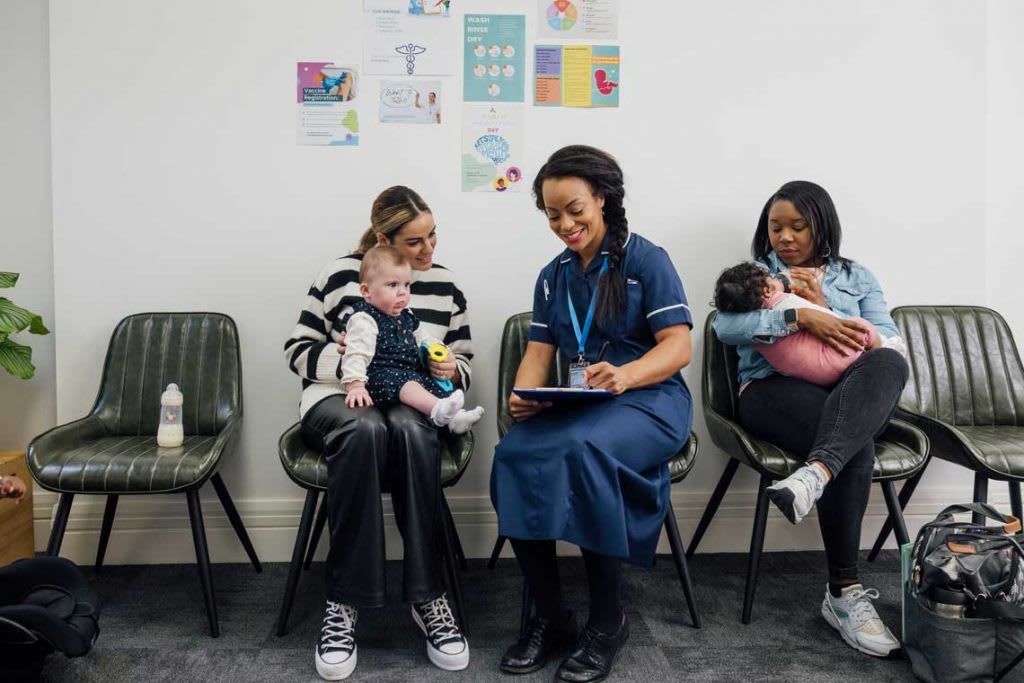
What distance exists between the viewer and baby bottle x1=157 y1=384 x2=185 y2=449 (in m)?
2.46

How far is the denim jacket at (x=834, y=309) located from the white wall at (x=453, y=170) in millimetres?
416

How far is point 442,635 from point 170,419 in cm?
124

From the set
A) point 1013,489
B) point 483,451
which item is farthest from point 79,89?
point 1013,489

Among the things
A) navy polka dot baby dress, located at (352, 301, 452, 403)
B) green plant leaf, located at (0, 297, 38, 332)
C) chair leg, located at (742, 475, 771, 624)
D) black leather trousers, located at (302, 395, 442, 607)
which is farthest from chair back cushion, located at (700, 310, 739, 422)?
green plant leaf, located at (0, 297, 38, 332)

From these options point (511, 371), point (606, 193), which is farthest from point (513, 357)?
point (606, 193)

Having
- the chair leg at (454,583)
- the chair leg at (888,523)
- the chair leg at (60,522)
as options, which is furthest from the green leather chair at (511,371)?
the chair leg at (60,522)

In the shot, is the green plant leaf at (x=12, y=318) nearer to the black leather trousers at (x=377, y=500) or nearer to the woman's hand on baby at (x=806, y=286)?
the black leather trousers at (x=377, y=500)

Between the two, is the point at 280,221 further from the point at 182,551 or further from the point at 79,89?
the point at 182,551

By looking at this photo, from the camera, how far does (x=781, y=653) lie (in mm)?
2082

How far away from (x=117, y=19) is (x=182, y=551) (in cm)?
202

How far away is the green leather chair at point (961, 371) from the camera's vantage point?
2.75 meters

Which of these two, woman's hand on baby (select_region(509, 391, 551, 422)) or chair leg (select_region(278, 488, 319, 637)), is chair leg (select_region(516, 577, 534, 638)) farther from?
chair leg (select_region(278, 488, 319, 637))

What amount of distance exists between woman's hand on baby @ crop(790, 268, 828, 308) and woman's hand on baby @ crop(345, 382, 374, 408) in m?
1.45

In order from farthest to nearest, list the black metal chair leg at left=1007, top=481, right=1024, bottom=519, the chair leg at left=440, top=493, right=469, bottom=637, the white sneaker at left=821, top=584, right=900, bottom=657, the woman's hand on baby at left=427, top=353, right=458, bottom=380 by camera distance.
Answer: the black metal chair leg at left=1007, top=481, right=1024, bottom=519 < the woman's hand on baby at left=427, top=353, right=458, bottom=380 < the chair leg at left=440, top=493, right=469, bottom=637 < the white sneaker at left=821, top=584, right=900, bottom=657
